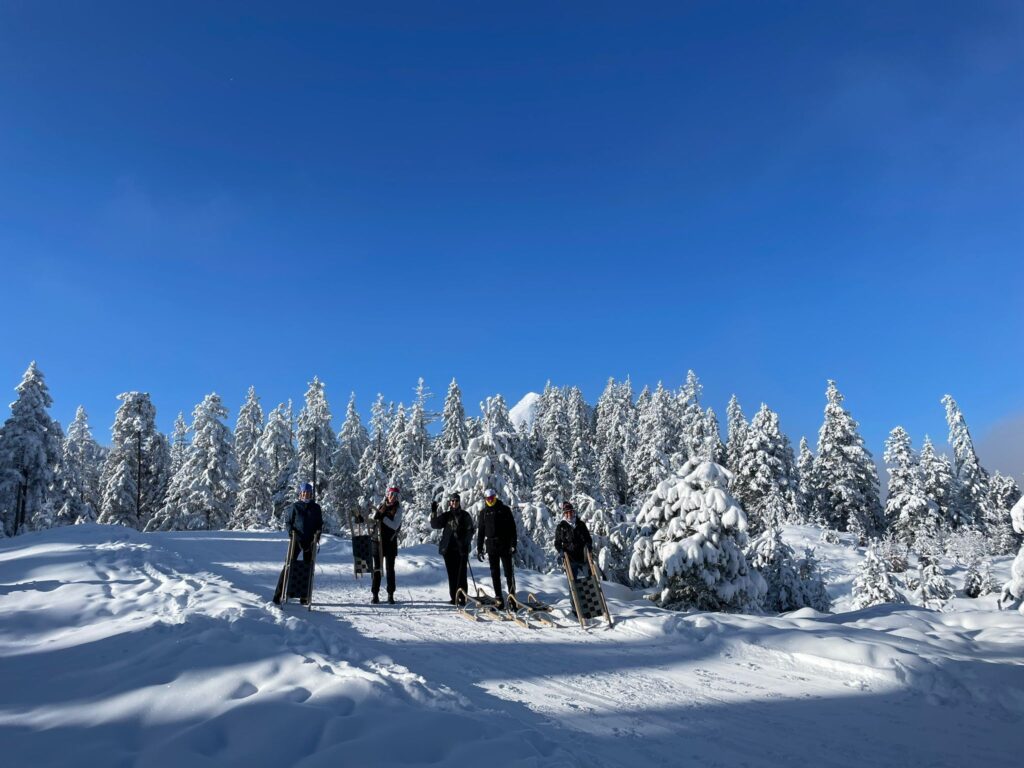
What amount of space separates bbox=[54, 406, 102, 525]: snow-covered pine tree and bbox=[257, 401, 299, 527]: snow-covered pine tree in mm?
11468

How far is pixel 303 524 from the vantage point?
10.2m

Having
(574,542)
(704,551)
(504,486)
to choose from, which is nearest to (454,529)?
(574,542)

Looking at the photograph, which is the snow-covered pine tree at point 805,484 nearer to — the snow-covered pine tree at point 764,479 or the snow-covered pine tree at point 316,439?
the snow-covered pine tree at point 764,479

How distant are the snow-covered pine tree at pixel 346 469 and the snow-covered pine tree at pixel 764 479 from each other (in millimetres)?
33707

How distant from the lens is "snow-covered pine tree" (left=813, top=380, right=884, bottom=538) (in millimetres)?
47188

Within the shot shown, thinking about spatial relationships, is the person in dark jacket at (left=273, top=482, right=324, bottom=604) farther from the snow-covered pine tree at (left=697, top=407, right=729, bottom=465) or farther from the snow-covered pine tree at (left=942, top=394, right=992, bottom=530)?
the snow-covered pine tree at (left=942, top=394, right=992, bottom=530)

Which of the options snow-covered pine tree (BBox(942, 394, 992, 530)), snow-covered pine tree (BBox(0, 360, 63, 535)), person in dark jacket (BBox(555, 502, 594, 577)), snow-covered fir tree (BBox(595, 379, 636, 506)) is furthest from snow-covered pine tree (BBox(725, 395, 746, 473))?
snow-covered pine tree (BBox(0, 360, 63, 535))

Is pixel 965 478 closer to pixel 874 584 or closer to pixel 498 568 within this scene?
pixel 874 584

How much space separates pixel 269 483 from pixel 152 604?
1489 inches

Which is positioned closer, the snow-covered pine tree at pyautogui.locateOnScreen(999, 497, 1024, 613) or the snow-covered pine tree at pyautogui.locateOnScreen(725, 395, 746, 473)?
the snow-covered pine tree at pyautogui.locateOnScreen(999, 497, 1024, 613)

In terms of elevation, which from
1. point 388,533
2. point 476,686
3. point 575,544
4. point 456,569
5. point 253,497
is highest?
point 253,497

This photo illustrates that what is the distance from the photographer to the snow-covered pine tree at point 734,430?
192ft

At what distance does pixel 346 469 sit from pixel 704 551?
44.8 metres

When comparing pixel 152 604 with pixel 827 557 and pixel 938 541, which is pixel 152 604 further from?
pixel 938 541
